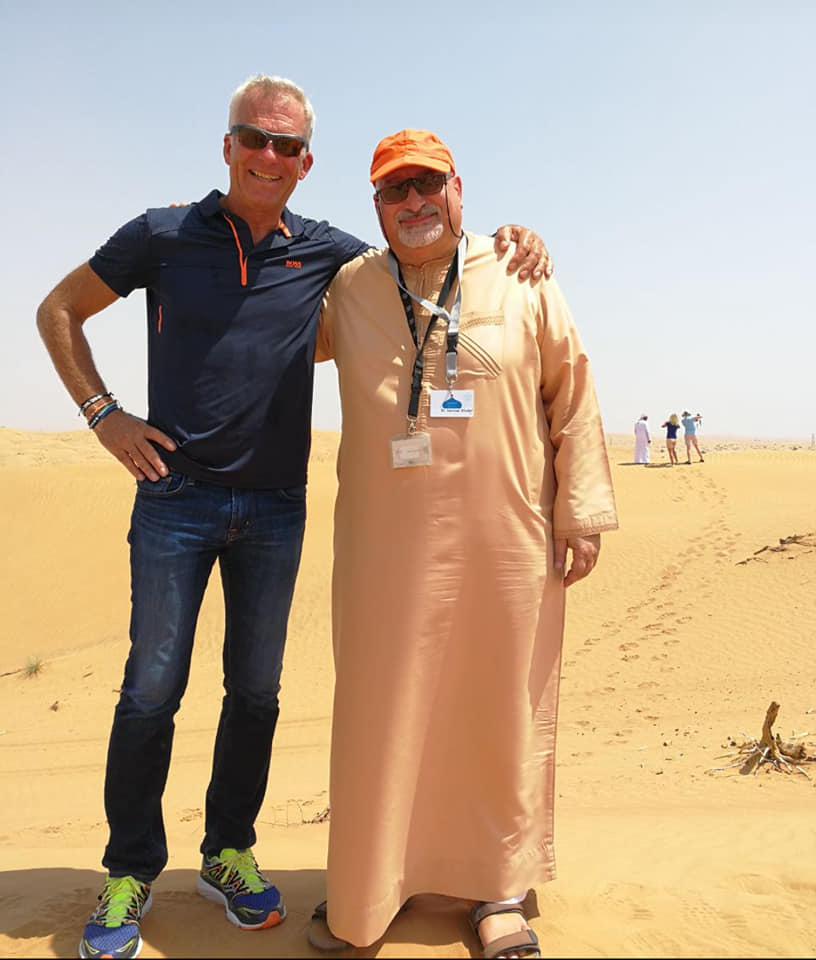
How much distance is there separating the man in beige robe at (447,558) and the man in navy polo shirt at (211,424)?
23 centimetres

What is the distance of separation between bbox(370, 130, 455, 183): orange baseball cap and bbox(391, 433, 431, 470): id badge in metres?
0.81

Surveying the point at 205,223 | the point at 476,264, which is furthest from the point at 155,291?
the point at 476,264

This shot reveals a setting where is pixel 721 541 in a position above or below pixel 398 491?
below

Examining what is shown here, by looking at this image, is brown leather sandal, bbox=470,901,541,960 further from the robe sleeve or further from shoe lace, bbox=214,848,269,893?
the robe sleeve

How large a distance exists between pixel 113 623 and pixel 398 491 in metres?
11.7

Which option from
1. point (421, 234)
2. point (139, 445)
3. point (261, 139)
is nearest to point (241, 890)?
point (139, 445)

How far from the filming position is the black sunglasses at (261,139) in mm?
2982

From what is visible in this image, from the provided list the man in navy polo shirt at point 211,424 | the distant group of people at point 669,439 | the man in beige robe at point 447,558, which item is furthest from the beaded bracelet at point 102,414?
the distant group of people at point 669,439

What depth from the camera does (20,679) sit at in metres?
11.1

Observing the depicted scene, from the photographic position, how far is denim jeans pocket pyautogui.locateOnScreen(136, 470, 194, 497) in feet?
9.74

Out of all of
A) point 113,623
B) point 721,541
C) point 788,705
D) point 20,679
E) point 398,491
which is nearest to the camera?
point 398,491

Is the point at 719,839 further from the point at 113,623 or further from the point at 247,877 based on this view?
the point at 113,623

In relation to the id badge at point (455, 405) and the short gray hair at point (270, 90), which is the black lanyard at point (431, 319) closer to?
the id badge at point (455, 405)

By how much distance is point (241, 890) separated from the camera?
312 cm
